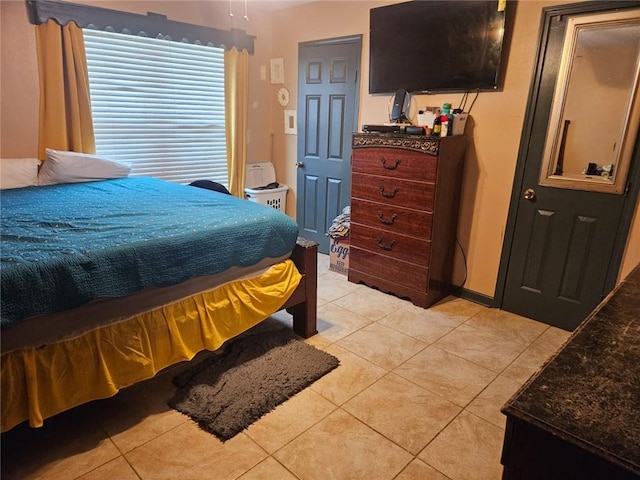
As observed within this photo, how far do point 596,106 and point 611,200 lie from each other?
0.57 metres

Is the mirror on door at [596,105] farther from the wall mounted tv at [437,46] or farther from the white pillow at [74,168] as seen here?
the white pillow at [74,168]

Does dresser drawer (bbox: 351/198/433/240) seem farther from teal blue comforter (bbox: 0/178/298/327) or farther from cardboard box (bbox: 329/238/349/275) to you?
teal blue comforter (bbox: 0/178/298/327)

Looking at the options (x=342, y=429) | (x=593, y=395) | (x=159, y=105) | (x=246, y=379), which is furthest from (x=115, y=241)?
(x=159, y=105)

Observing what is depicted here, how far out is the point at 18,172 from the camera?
2775 mm

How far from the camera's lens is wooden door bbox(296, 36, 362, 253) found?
12.0 feet

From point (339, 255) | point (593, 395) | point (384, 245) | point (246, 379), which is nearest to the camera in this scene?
point (593, 395)

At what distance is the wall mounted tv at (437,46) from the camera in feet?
8.75

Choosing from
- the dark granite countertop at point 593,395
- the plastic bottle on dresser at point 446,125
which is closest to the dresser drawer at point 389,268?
the plastic bottle on dresser at point 446,125

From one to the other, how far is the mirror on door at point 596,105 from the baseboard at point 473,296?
0.98 meters

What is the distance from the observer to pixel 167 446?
5.57 feet

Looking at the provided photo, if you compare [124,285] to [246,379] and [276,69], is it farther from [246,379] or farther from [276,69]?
[276,69]

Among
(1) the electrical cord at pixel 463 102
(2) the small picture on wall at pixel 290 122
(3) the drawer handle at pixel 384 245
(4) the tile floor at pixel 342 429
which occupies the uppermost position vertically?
(1) the electrical cord at pixel 463 102

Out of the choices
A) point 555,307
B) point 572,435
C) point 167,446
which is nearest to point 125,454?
point 167,446

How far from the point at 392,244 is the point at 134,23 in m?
2.74
